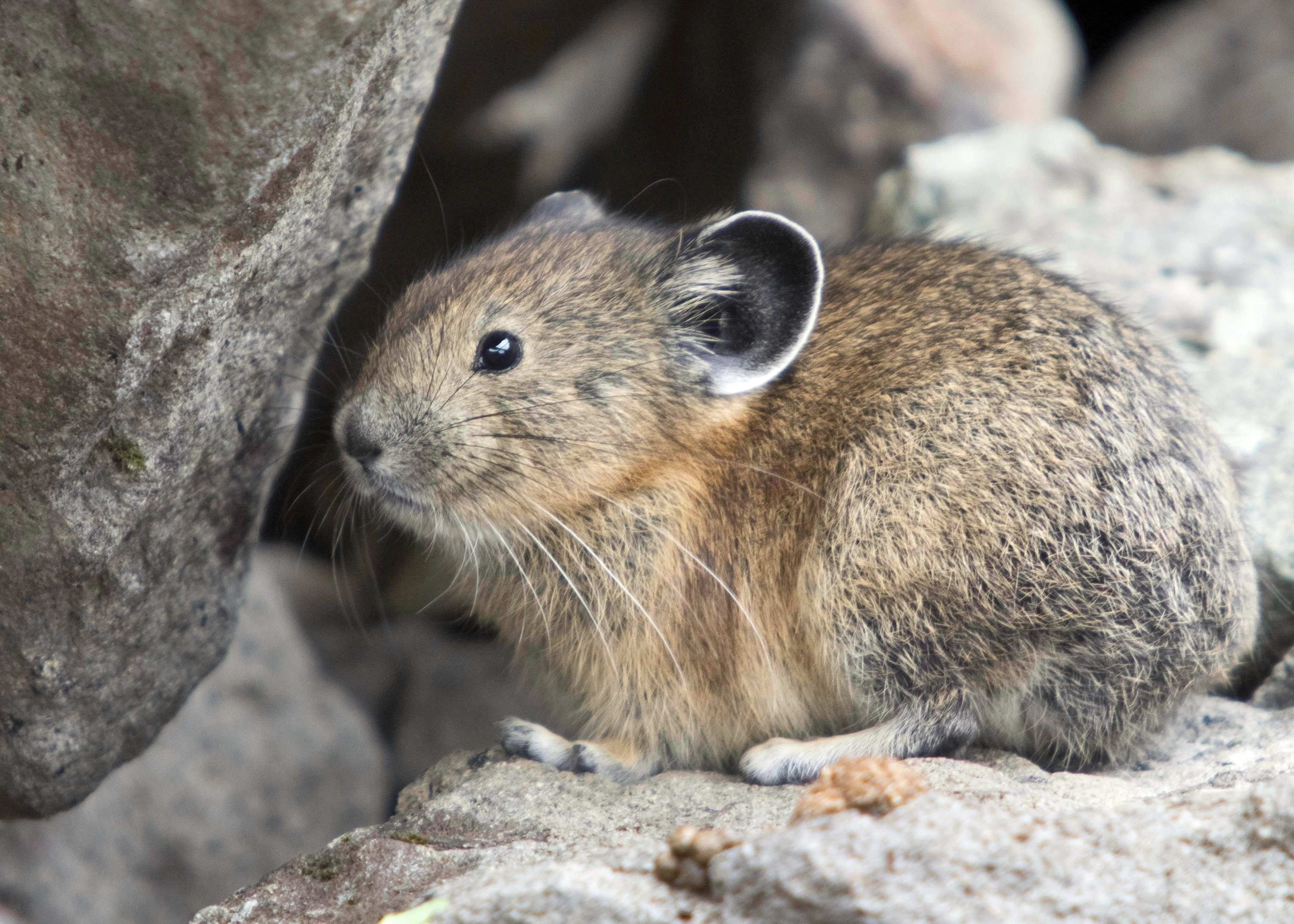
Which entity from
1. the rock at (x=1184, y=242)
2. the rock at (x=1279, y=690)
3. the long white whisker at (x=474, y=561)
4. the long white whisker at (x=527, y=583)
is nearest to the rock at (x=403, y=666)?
the long white whisker at (x=474, y=561)

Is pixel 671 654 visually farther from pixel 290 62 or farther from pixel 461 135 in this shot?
pixel 461 135

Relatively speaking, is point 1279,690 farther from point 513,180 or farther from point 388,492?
point 513,180

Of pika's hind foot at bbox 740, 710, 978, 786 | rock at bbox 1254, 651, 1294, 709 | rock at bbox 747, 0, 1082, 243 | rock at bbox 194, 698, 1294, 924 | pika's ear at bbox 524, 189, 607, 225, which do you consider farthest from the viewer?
rock at bbox 747, 0, 1082, 243

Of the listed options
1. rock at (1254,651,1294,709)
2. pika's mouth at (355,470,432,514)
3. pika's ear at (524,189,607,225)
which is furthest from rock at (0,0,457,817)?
rock at (1254,651,1294,709)

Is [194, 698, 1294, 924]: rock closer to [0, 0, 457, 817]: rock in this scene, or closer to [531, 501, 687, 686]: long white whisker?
[531, 501, 687, 686]: long white whisker

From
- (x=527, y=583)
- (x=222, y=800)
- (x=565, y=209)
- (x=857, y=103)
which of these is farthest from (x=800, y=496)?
A: (x=857, y=103)

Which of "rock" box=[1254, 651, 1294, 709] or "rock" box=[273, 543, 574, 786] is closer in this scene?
"rock" box=[1254, 651, 1294, 709]

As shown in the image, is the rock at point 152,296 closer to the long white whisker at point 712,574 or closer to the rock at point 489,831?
the rock at point 489,831
